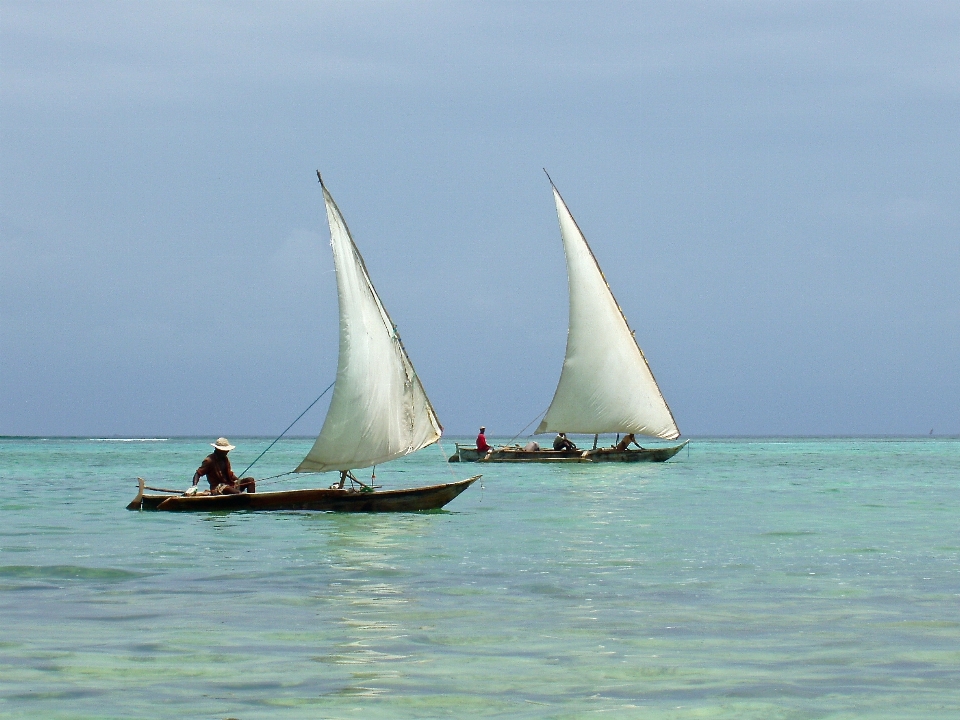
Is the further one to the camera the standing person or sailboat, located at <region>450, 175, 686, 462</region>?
the standing person

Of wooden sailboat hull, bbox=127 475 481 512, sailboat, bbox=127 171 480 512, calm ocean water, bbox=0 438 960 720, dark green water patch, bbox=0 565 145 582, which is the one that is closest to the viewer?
calm ocean water, bbox=0 438 960 720

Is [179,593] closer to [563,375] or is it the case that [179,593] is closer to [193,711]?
[193,711]

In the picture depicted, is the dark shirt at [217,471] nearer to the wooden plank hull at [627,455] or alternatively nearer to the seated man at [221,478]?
the seated man at [221,478]

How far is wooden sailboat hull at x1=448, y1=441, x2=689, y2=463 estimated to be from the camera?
5472 centimetres

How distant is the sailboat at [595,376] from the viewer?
50156mm

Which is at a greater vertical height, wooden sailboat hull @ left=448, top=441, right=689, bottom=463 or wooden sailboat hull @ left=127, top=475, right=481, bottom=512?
wooden sailboat hull @ left=127, top=475, right=481, bottom=512

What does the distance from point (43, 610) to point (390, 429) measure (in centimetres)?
1189

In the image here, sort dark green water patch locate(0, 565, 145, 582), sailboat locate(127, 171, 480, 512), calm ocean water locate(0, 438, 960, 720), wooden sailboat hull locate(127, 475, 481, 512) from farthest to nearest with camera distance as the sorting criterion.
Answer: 1. sailboat locate(127, 171, 480, 512)
2. wooden sailboat hull locate(127, 475, 481, 512)
3. dark green water patch locate(0, 565, 145, 582)
4. calm ocean water locate(0, 438, 960, 720)

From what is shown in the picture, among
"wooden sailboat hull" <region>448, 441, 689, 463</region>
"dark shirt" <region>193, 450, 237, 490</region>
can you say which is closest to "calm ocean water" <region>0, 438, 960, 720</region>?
"dark shirt" <region>193, 450, 237, 490</region>

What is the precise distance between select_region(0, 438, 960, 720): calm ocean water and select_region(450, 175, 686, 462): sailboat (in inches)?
981

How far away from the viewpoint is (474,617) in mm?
12578

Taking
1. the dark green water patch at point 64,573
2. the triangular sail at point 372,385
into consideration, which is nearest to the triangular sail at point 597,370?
the triangular sail at point 372,385

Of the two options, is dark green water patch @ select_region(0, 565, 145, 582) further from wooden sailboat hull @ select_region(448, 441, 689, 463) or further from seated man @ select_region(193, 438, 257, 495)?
wooden sailboat hull @ select_region(448, 441, 689, 463)

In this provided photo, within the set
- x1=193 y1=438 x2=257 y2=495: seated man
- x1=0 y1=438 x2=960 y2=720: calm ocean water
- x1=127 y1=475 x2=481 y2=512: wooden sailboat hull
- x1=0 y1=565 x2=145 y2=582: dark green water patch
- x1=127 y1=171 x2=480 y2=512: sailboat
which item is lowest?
x1=0 y1=438 x2=960 y2=720: calm ocean water
